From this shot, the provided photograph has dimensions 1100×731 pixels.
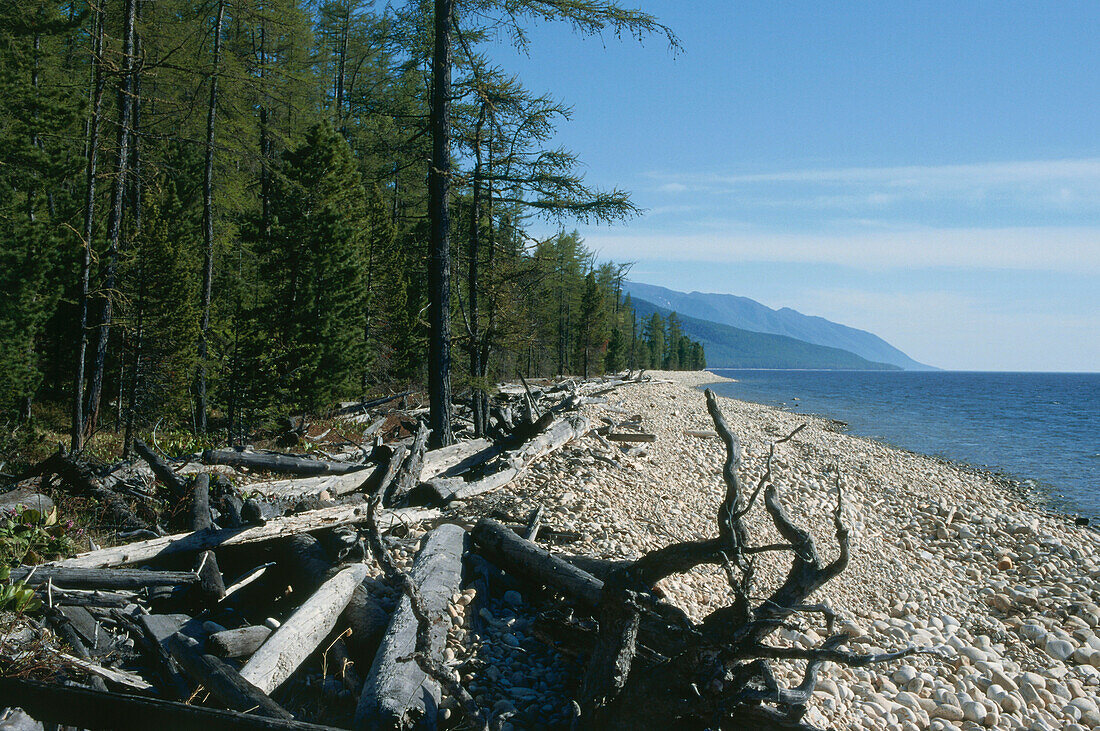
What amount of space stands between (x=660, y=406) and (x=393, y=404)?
12019mm

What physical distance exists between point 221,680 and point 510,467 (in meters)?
6.10

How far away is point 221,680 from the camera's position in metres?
4.02

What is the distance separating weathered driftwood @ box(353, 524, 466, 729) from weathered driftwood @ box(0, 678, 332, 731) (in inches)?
76.9

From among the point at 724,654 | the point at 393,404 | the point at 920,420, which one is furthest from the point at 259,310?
the point at 920,420

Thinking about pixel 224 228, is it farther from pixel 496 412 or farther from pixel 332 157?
Result: pixel 496 412

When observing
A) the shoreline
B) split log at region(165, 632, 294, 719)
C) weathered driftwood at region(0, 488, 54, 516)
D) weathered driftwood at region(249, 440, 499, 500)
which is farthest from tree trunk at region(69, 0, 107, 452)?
the shoreline

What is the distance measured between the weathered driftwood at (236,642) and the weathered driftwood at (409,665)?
1080 mm

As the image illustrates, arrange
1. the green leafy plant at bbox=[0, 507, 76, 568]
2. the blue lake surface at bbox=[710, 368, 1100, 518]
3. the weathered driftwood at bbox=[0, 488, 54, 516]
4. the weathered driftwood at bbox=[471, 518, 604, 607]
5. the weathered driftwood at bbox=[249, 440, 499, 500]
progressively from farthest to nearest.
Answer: the blue lake surface at bbox=[710, 368, 1100, 518] → the weathered driftwood at bbox=[249, 440, 499, 500] → the weathered driftwood at bbox=[0, 488, 54, 516] → the green leafy plant at bbox=[0, 507, 76, 568] → the weathered driftwood at bbox=[471, 518, 604, 607]

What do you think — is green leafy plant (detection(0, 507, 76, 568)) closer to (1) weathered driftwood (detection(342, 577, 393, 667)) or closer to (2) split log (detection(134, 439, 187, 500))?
(2) split log (detection(134, 439, 187, 500))

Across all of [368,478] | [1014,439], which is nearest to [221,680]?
[368,478]

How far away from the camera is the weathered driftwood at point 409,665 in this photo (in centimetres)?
382

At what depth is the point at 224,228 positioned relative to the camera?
20609mm

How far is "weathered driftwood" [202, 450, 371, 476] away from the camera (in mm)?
9258

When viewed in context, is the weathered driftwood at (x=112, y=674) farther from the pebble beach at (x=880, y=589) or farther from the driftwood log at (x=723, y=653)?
the driftwood log at (x=723, y=653)
